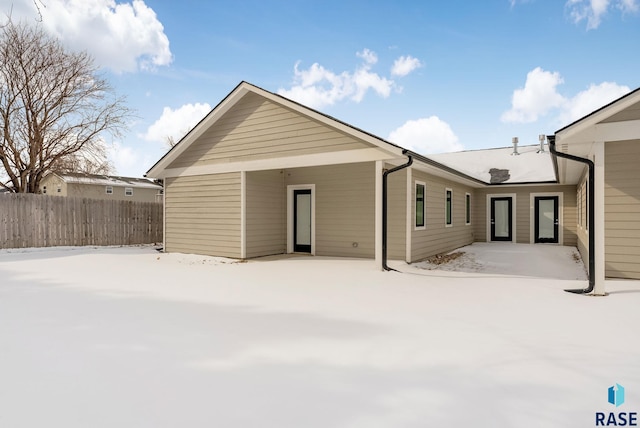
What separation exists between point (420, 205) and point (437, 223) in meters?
1.60

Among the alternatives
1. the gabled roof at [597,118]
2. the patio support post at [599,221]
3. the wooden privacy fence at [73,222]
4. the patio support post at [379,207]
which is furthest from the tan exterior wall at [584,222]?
the wooden privacy fence at [73,222]

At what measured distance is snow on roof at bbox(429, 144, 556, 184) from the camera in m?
15.7

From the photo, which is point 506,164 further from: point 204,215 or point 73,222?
point 73,222

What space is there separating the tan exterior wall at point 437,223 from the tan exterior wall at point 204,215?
5079 millimetres

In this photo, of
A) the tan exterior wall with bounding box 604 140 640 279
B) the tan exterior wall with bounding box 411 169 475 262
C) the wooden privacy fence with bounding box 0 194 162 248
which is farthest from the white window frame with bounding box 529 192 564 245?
the wooden privacy fence with bounding box 0 194 162 248

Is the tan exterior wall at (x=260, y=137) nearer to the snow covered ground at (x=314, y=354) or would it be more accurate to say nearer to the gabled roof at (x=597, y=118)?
the snow covered ground at (x=314, y=354)

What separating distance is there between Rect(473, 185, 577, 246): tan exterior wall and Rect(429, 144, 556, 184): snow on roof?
492 millimetres

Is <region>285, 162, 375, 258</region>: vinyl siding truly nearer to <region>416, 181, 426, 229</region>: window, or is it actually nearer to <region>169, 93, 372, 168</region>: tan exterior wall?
<region>416, 181, 426, 229</region>: window

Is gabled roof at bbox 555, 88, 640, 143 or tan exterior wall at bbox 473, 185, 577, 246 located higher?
Result: gabled roof at bbox 555, 88, 640, 143

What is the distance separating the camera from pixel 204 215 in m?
11.7

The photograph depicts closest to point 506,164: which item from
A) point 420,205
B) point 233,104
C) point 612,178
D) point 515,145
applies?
point 515,145

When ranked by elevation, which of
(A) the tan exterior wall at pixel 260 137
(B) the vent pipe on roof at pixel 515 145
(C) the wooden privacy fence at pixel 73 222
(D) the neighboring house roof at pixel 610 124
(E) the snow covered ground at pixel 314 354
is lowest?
(E) the snow covered ground at pixel 314 354

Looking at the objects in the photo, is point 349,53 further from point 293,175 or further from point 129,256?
point 129,256

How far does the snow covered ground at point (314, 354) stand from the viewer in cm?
251
